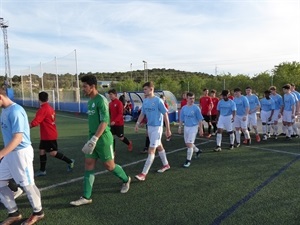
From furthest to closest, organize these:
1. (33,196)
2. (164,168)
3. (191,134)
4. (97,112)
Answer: (191,134)
(164,168)
(97,112)
(33,196)

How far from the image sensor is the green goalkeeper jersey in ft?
13.9

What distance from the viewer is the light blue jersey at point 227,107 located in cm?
849

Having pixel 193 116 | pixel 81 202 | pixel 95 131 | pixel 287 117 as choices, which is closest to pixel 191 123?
pixel 193 116

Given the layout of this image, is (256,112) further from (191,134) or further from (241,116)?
(191,134)

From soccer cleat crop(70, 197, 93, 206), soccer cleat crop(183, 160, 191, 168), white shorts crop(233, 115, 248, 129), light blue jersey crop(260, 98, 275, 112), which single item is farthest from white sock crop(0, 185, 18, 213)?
light blue jersey crop(260, 98, 275, 112)

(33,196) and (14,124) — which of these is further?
(33,196)

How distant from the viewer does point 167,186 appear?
5316 millimetres

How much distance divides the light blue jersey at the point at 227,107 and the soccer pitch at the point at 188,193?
1327 millimetres

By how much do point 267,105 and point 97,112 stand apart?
27.5 feet

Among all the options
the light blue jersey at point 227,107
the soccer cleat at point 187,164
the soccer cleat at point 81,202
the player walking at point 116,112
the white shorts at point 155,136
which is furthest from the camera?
the light blue jersey at point 227,107

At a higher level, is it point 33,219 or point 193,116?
point 193,116

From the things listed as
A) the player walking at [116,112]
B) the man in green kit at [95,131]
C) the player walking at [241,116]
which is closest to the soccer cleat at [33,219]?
the man in green kit at [95,131]

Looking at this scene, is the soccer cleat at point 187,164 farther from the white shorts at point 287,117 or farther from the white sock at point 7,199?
the white shorts at point 287,117

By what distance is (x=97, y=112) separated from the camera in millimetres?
4328
